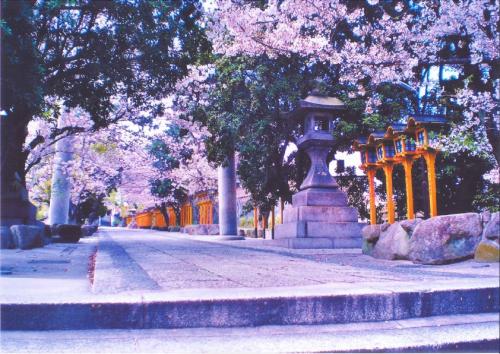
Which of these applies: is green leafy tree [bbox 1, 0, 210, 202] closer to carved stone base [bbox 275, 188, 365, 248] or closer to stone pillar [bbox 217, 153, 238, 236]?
carved stone base [bbox 275, 188, 365, 248]

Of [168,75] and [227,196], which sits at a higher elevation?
[168,75]

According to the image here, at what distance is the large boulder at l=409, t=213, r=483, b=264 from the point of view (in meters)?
4.59

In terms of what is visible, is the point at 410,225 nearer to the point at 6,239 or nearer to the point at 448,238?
the point at 448,238

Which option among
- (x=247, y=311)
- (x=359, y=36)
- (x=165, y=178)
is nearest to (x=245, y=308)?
(x=247, y=311)

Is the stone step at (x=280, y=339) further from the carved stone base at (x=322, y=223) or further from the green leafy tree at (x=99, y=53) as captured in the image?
the carved stone base at (x=322, y=223)

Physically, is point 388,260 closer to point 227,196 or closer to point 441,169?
point 441,169

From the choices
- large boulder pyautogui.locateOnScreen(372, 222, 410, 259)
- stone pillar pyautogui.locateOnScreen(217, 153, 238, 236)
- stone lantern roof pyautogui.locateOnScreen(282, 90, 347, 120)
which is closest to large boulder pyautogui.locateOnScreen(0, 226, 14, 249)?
stone lantern roof pyautogui.locateOnScreen(282, 90, 347, 120)

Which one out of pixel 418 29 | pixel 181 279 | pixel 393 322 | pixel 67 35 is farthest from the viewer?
pixel 418 29

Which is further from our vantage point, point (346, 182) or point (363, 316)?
point (346, 182)

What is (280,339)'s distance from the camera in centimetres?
226

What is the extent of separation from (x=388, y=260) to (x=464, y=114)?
4987mm

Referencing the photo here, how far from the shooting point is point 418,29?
11.5 m

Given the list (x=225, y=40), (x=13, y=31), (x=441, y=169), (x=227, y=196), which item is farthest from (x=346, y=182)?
(x=13, y=31)

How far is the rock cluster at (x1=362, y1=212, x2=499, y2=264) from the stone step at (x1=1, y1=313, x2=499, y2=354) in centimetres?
171
